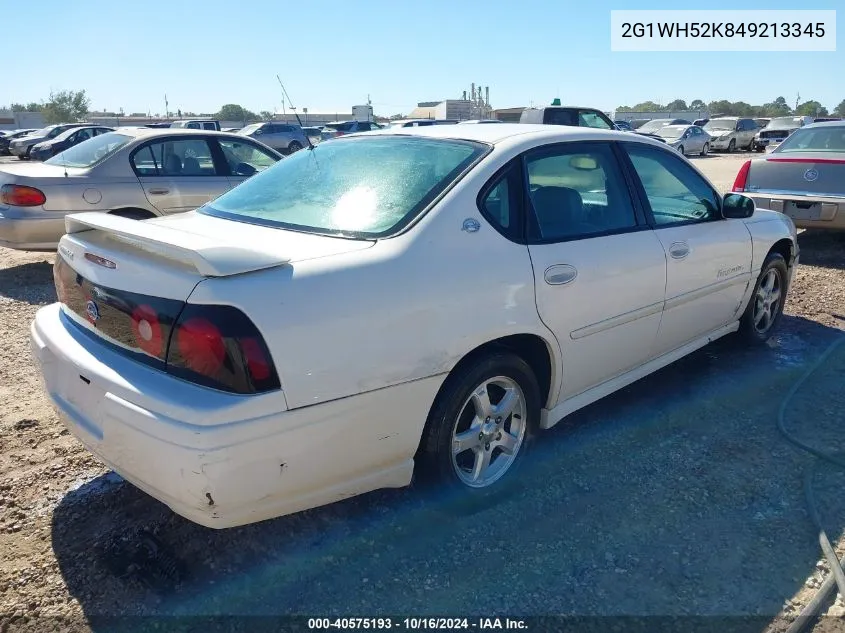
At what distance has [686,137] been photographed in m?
27.0

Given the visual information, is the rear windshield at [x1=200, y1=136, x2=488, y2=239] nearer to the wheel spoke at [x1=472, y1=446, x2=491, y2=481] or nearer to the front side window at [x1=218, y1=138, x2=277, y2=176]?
the wheel spoke at [x1=472, y1=446, x2=491, y2=481]

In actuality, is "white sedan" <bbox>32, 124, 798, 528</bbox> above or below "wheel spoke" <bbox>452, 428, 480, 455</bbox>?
above

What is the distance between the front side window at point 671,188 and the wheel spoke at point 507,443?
1488 millimetres

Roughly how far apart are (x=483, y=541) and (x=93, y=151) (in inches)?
247

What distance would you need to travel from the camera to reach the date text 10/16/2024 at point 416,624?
233cm

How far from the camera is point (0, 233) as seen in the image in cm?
652

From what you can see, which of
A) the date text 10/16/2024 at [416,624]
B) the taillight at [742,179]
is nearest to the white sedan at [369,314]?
the date text 10/16/2024 at [416,624]

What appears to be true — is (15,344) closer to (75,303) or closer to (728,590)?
(75,303)

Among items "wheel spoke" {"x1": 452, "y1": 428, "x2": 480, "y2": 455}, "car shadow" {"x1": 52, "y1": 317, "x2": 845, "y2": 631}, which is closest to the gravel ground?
"car shadow" {"x1": 52, "y1": 317, "x2": 845, "y2": 631}

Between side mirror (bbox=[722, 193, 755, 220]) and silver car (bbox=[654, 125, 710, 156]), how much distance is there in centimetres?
2385

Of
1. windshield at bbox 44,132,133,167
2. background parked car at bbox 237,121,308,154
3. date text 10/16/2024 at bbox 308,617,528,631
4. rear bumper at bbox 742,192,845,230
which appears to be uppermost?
background parked car at bbox 237,121,308,154

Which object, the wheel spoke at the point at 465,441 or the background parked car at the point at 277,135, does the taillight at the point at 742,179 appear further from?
the background parked car at the point at 277,135

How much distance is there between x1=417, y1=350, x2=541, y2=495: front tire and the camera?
107 inches

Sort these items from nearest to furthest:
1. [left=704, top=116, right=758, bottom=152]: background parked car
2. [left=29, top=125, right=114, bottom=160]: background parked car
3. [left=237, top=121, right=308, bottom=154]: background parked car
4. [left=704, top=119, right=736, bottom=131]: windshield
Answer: [left=29, top=125, right=114, bottom=160]: background parked car, [left=237, top=121, right=308, bottom=154]: background parked car, [left=704, top=116, right=758, bottom=152]: background parked car, [left=704, top=119, right=736, bottom=131]: windshield
